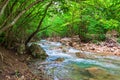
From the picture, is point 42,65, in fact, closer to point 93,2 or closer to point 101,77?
point 101,77

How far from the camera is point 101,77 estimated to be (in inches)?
318

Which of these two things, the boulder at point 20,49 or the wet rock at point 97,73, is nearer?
the wet rock at point 97,73

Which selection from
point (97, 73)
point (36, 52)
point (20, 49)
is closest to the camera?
point (97, 73)

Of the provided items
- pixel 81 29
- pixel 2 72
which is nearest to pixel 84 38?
pixel 81 29

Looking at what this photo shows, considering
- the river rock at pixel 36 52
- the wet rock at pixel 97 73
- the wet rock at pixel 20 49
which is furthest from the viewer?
the river rock at pixel 36 52

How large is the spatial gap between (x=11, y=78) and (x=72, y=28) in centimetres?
1679

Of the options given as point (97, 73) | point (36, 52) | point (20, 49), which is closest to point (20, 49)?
point (20, 49)

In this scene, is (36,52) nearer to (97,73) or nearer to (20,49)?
(20,49)

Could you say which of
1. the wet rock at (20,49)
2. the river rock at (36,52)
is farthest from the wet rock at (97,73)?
the wet rock at (20,49)

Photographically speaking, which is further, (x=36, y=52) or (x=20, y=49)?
(x=36, y=52)

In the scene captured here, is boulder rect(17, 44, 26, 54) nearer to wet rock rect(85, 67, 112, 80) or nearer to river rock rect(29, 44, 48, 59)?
river rock rect(29, 44, 48, 59)

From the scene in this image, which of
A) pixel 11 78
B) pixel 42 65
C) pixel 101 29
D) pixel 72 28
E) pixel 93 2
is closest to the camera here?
pixel 11 78

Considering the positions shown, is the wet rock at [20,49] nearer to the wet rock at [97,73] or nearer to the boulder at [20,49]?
the boulder at [20,49]

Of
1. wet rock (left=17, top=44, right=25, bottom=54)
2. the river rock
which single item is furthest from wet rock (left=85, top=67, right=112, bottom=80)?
wet rock (left=17, top=44, right=25, bottom=54)
